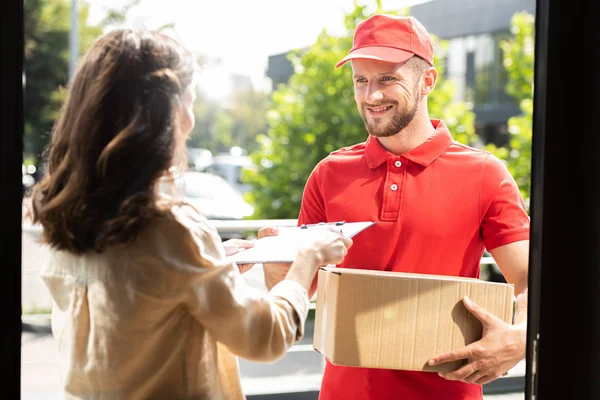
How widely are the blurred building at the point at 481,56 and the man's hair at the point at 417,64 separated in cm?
955

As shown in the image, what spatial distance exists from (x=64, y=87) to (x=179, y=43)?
231mm

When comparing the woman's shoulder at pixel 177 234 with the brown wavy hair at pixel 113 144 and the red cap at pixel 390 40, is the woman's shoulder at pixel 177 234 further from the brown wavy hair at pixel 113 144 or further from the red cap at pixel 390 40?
the red cap at pixel 390 40

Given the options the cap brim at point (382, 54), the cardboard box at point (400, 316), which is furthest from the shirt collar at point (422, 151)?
the cardboard box at point (400, 316)

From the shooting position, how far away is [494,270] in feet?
17.8

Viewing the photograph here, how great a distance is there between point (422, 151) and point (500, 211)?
0.84 feet

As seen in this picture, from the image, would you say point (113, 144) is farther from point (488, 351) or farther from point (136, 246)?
point (488, 351)

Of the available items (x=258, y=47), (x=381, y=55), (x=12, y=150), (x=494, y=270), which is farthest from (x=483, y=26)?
(x=12, y=150)

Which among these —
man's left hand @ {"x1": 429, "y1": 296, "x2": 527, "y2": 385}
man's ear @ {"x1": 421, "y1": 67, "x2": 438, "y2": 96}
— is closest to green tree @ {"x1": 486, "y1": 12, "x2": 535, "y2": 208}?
man's ear @ {"x1": 421, "y1": 67, "x2": 438, "y2": 96}

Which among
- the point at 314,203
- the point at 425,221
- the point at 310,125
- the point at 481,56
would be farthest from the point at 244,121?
the point at 481,56

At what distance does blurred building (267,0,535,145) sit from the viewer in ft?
39.8

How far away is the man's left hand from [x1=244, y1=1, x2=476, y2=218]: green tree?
11.0 feet

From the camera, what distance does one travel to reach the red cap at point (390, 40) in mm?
1799

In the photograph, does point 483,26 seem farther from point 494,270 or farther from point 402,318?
point 402,318

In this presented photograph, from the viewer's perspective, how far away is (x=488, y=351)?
156 cm
